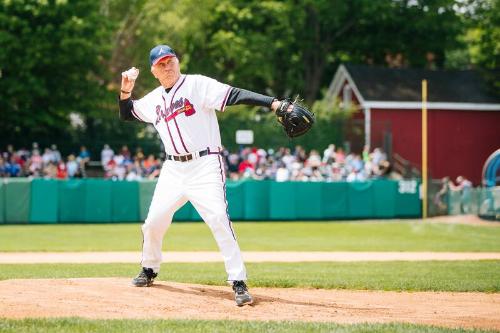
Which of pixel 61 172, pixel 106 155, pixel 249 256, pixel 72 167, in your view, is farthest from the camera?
pixel 106 155

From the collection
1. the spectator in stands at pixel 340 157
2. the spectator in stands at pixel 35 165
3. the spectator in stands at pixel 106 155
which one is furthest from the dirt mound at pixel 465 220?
the spectator in stands at pixel 35 165

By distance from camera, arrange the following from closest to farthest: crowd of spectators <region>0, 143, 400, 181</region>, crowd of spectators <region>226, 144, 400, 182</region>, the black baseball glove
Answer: the black baseball glove, crowd of spectators <region>0, 143, 400, 181</region>, crowd of spectators <region>226, 144, 400, 182</region>

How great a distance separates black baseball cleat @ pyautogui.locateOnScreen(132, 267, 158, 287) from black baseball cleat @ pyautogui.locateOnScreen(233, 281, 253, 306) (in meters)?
1.12

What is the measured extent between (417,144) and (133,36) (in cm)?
1374

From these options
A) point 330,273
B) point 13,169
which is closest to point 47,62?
point 13,169

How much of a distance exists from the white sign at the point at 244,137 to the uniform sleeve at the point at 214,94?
2113cm

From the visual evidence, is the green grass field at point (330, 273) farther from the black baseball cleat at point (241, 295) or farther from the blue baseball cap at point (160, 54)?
the blue baseball cap at point (160, 54)

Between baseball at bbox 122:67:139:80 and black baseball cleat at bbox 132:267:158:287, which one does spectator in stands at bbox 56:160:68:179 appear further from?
baseball at bbox 122:67:139:80

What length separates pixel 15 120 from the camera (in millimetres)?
30578

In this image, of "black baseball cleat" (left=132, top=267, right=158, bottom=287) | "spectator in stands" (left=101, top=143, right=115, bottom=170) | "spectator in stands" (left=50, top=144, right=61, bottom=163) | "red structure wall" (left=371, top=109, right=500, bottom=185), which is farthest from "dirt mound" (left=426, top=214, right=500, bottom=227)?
"black baseball cleat" (left=132, top=267, right=158, bottom=287)

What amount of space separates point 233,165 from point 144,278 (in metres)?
19.7

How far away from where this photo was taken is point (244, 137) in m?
29.5

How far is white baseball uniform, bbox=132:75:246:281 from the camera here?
8102mm

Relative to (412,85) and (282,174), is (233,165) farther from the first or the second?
(412,85)
